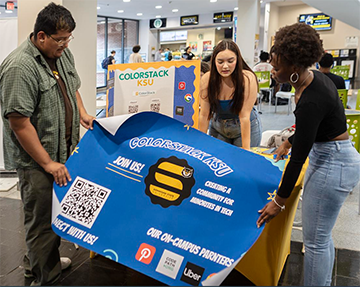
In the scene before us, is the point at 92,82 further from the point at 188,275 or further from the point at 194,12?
the point at 194,12

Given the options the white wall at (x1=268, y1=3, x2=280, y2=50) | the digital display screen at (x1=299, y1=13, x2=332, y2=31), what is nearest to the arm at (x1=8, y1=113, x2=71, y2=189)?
the white wall at (x1=268, y1=3, x2=280, y2=50)

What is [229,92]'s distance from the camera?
249 cm

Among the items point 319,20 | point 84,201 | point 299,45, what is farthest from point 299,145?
point 319,20

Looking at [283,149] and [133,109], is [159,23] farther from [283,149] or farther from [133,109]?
[283,149]

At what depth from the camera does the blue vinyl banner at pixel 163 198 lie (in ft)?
5.13

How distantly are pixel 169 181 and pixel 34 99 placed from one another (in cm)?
79

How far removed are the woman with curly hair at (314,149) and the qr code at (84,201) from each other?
78 centimetres

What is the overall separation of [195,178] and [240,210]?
0.27 m

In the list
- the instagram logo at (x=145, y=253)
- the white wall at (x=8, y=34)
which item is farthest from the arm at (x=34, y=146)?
the white wall at (x=8, y=34)

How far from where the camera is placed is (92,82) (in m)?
4.17

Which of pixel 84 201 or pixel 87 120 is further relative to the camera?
pixel 87 120

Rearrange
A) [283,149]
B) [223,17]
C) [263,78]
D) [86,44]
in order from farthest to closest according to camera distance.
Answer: [223,17] → [263,78] → [86,44] → [283,149]

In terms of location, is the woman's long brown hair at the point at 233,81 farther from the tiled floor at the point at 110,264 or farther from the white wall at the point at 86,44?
the white wall at the point at 86,44

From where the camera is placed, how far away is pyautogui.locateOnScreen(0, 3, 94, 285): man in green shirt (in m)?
1.75
